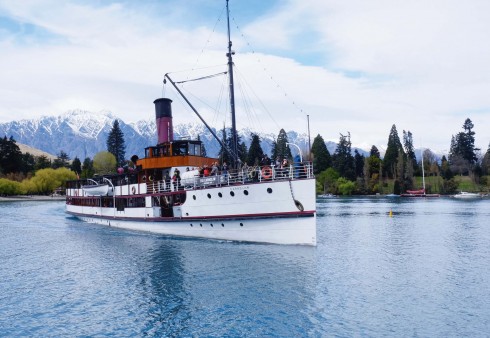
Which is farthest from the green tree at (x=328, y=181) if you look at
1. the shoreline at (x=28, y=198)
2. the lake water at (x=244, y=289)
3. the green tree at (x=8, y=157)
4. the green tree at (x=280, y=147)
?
the green tree at (x=8, y=157)

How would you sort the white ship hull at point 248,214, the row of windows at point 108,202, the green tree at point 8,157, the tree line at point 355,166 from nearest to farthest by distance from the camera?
the white ship hull at point 248,214
the row of windows at point 108,202
the tree line at point 355,166
the green tree at point 8,157

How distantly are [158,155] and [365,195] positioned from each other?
9327 centimetres

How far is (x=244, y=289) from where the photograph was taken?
18.4m

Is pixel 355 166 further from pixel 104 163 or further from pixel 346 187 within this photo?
pixel 104 163

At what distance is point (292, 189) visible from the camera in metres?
25.9

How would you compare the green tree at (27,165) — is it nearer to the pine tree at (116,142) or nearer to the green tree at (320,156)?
the pine tree at (116,142)

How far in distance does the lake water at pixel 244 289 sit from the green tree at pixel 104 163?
320 feet

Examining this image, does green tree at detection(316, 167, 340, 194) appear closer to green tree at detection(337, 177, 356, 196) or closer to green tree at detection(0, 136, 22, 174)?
green tree at detection(337, 177, 356, 196)

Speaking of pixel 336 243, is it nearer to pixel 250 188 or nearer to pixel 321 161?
pixel 250 188

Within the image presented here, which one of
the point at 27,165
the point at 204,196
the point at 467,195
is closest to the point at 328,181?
the point at 467,195

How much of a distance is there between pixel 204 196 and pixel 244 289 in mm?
12289

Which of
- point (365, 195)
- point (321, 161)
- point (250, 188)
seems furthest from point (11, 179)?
point (250, 188)

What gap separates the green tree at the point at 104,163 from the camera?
126794mm

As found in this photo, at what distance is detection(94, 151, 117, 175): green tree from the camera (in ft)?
416
